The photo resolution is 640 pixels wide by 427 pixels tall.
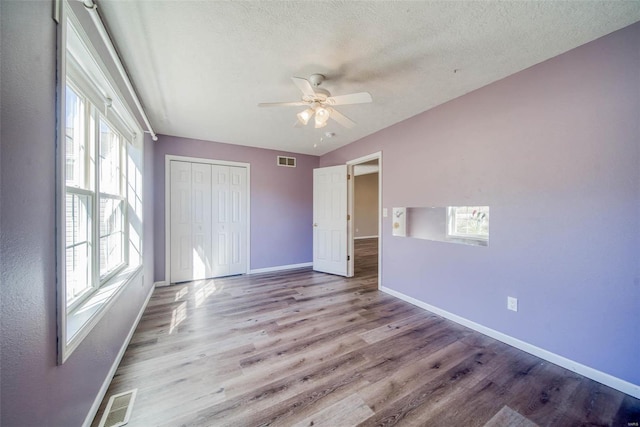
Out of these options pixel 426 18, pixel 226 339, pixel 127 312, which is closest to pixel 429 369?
pixel 226 339

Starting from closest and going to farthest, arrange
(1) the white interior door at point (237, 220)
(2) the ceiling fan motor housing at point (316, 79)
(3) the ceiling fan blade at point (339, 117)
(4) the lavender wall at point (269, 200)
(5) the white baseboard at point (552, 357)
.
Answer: (5) the white baseboard at point (552, 357) → (2) the ceiling fan motor housing at point (316, 79) → (3) the ceiling fan blade at point (339, 117) → (4) the lavender wall at point (269, 200) → (1) the white interior door at point (237, 220)

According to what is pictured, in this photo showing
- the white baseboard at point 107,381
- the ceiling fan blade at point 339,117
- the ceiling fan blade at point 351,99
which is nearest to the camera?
the white baseboard at point 107,381

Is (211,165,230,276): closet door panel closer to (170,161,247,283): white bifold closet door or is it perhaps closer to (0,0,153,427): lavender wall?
(170,161,247,283): white bifold closet door

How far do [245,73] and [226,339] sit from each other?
2.52 meters

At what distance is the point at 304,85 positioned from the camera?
6.03 feet

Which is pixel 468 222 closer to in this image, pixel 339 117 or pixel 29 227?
pixel 339 117

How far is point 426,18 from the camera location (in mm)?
1516

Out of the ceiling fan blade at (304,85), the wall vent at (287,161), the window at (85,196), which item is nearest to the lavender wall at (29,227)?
the window at (85,196)

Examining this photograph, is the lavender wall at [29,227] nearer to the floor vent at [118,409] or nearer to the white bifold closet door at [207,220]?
the floor vent at [118,409]

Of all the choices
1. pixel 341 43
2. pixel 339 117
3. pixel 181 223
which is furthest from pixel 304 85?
pixel 181 223

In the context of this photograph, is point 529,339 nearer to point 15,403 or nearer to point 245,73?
point 15,403

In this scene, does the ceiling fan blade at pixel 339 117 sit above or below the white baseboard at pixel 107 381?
above

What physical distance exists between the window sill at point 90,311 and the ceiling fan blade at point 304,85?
6.65ft

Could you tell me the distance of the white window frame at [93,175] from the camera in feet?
3.48
